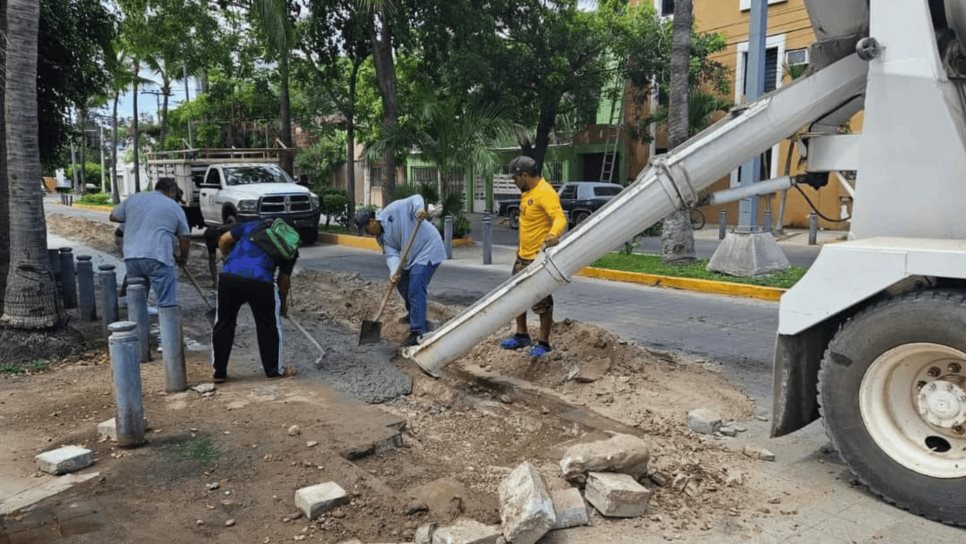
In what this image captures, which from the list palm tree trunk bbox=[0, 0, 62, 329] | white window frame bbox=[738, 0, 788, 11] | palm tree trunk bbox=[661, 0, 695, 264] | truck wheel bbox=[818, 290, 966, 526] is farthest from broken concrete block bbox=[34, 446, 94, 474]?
white window frame bbox=[738, 0, 788, 11]

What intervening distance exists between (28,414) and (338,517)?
10.5 ft

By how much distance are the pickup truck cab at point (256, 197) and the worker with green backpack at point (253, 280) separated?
1104 centimetres

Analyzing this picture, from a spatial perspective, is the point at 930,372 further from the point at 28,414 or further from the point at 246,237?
the point at 28,414

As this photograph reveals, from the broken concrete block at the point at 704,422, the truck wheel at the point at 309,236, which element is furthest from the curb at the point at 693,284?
the truck wheel at the point at 309,236

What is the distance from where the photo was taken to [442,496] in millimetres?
3771

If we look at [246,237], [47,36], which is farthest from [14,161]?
[47,36]

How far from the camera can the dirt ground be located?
3566 millimetres

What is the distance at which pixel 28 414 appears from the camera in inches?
208

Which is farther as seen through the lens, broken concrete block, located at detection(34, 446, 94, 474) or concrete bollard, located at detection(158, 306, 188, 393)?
concrete bollard, located at detection(158, 306, 188, 393)

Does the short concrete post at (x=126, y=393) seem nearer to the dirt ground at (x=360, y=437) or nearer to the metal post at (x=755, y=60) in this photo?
the dirt ground at (x=360, y=437)

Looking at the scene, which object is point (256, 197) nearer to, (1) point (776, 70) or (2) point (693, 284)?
(2) point (693, 284)

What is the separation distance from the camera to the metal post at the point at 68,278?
949cm

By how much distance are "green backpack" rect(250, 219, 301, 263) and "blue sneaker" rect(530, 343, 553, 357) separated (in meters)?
2.26

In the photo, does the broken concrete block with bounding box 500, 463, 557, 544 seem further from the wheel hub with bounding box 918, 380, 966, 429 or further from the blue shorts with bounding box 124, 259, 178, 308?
the blue shorts with bounding box 124, 259, 178, 308
